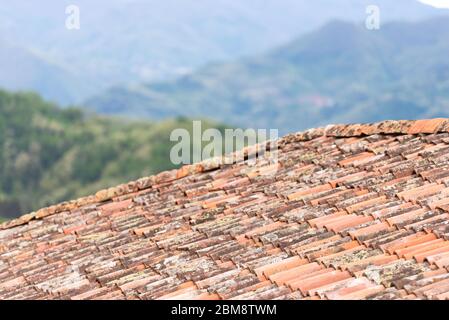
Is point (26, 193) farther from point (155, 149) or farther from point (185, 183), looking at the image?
point (185, 183)

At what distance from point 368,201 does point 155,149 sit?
84.0 meters

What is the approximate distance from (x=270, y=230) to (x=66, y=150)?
298ft

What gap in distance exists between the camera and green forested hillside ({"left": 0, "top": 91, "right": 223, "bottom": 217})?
86.7 meters

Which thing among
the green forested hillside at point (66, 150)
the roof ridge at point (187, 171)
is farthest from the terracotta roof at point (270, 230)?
the green forested hillside at point (66, 150)

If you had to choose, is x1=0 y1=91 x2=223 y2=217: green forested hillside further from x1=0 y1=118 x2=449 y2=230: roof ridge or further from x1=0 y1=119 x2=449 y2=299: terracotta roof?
x1=0 y1=119 x2=449 y2=299: terracotta roof

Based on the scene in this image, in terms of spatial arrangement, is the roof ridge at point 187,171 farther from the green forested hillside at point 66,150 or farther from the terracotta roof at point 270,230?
the green forested hillside at point 66,150

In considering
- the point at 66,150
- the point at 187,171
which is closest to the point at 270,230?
the point at 187,171

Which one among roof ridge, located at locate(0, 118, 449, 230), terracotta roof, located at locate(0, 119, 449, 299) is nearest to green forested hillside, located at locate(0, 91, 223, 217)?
roof ridge, located at locate(0, 118, 449, 230)

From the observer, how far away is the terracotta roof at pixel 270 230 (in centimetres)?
527

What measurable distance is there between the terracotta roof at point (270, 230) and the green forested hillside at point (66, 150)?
232ft

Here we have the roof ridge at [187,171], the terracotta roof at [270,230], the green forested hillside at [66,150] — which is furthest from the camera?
the green forested hillside at [66,150]

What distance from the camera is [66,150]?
95.7 meters

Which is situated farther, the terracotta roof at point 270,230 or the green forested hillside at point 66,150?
the green forested hillside at point 66,150

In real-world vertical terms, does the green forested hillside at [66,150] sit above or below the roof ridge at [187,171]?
above
